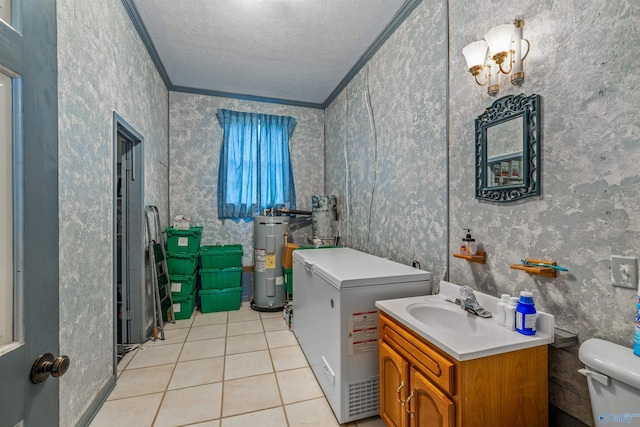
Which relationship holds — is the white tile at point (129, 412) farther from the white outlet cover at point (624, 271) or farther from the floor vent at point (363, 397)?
the white outlet cover at point (624, 271)

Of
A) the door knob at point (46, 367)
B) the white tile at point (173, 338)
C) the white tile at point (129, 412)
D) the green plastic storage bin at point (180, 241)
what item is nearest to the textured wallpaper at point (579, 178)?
the door knob at point (46, 367)

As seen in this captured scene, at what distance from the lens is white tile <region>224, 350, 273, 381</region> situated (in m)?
2.24

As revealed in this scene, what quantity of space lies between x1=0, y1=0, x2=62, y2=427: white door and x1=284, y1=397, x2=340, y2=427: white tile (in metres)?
1.38

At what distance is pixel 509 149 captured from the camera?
56.9 inches

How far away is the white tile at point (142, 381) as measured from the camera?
2018 mm

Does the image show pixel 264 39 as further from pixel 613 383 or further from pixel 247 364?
pixel 613 383

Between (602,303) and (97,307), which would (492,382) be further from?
(97,307)

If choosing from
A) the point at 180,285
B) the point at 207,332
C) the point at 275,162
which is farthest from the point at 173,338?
the point at 275,162

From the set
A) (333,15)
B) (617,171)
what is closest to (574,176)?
(617,171)

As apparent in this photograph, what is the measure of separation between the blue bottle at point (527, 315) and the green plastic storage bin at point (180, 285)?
Result: 3200mm

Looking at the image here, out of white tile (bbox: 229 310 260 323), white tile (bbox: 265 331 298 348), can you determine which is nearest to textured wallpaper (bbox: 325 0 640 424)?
white tile (bbox: 265 331 298 348)

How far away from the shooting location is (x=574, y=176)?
1.18 meters

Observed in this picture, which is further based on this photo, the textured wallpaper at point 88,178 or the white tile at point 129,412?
the white tile at point 129,412

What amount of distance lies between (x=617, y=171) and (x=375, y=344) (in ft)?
4.70
